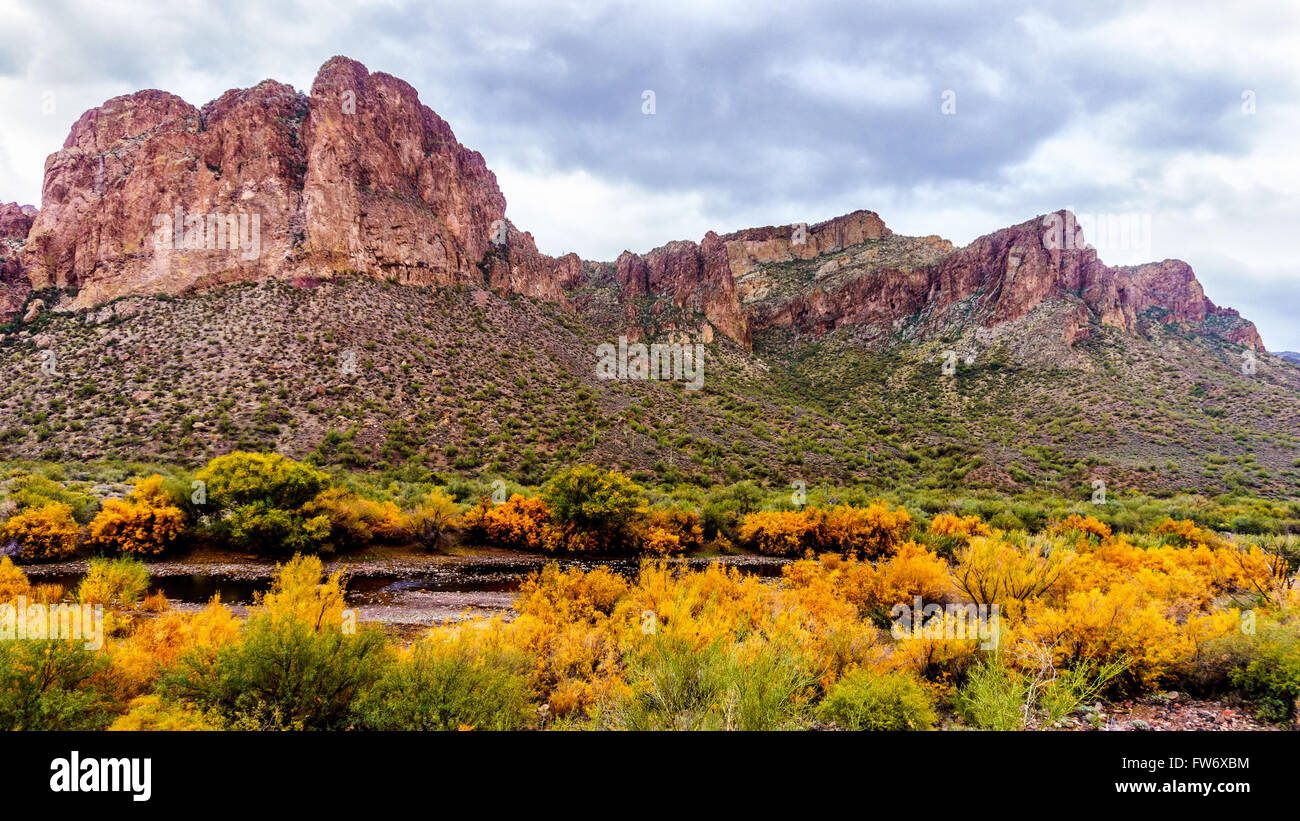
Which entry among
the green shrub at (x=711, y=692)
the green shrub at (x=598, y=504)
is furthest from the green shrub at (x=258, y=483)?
the green shrub at (x=711, y=692)

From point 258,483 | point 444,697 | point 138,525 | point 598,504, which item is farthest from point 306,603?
point 138,525

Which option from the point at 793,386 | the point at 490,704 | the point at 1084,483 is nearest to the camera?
the point at 490,704

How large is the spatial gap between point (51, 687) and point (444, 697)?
3544 mm

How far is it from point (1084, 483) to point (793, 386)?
1203 inches

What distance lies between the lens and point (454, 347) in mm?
43281

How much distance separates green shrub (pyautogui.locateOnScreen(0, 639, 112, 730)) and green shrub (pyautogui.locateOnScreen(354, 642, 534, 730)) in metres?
2.36

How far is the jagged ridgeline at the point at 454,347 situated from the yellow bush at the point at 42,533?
11816 mm

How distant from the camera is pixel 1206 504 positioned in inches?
1070

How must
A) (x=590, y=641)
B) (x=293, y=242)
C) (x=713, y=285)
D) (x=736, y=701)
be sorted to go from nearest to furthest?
(x=736, y=701) < (x=590, y=641) < (x=293, y=242) < (x=713, y=285)

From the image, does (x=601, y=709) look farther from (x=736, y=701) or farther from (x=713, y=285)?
(x=713, y=285)

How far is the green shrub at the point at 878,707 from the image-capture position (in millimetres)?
5668

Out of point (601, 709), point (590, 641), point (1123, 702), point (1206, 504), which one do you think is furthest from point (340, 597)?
point (1206, 504)

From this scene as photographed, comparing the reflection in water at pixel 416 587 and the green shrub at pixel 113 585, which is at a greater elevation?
the green shrub at pixel 113 585

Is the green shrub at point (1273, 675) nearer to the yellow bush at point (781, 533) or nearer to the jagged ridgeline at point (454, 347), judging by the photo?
the yellow bush at point (781, 533)
